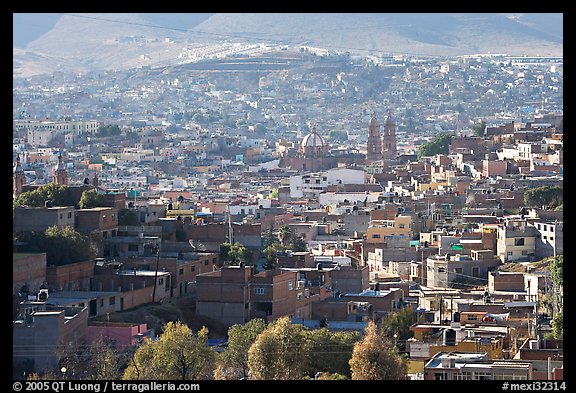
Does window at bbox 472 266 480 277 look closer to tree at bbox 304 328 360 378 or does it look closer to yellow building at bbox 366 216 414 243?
yellow building at bbox 366 216 414 243

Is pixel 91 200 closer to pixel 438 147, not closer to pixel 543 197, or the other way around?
pixel 543 197

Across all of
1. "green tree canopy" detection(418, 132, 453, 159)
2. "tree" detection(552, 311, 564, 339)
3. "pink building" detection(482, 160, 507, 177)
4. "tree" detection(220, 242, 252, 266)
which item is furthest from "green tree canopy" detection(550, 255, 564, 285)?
"green tree canopy" detection(418, 132, 453, 159)

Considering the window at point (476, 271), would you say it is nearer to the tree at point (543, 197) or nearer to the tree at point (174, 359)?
the tree at point (543, 197)

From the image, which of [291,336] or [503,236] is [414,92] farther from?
[291,336]

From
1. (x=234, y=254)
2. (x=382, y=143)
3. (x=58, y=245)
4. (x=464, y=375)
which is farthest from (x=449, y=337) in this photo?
(x=382, y=143)

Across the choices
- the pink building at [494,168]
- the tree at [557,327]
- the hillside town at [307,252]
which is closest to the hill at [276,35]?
the hillside town at [307,252]
